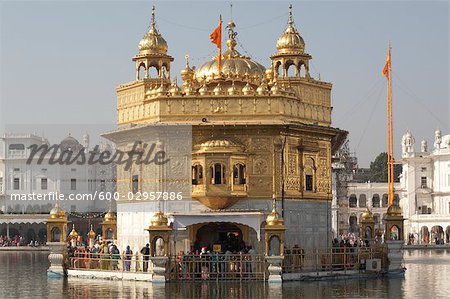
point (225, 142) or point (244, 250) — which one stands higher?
point (225, 142)

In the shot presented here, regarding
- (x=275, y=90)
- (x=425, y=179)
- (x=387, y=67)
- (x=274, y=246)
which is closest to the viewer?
(x=274, y=246)

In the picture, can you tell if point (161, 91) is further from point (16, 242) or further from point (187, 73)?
point (16, 242)

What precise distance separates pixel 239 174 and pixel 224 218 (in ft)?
6.80

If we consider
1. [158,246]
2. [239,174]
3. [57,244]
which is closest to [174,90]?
[239,174]

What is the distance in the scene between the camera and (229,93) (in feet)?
106

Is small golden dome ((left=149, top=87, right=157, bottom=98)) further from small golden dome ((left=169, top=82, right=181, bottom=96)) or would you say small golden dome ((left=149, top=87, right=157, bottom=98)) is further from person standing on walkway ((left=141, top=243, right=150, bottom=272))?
person standing on walkway ((left=141, top=243, right=150, bottom=272))

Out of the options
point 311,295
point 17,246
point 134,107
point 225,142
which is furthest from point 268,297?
point 17,246

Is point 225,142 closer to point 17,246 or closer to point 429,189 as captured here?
point 17,246

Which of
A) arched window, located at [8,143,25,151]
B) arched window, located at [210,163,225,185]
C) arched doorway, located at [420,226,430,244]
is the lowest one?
arched doorway, located at [420,226,430,244]

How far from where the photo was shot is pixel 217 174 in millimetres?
31812

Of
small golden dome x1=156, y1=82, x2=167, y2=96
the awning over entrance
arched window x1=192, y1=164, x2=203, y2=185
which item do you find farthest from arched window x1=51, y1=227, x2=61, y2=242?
small golden dome x1=156, y1=82, x2=167, y2=96

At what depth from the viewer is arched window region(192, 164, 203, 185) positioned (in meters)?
32.0

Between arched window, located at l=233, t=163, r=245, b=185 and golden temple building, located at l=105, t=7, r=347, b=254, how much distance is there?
0.11ft

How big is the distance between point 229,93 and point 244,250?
17.8 ft
